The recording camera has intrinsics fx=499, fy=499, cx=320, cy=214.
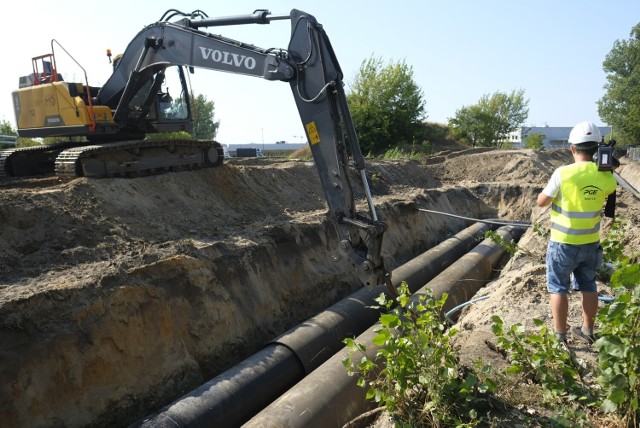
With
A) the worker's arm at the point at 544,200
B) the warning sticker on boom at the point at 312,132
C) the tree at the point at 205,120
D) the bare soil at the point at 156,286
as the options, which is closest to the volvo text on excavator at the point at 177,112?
the warning sticker on boom at the point at 312,132

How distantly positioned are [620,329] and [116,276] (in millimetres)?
5396

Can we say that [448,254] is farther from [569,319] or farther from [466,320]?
[569,319]

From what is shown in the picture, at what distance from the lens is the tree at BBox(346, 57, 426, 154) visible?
35.0 meters

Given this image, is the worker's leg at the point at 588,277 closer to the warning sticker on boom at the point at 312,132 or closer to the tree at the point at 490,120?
the warning sticker on boom at the point at 312,132

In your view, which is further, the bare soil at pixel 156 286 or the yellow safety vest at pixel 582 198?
the bare soil at pixel 156 286

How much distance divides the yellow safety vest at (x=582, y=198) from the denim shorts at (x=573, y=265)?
79mm

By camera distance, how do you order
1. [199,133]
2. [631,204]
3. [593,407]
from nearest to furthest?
[593,407]
[631,204]
[199,133]

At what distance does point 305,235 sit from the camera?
9.47 metres

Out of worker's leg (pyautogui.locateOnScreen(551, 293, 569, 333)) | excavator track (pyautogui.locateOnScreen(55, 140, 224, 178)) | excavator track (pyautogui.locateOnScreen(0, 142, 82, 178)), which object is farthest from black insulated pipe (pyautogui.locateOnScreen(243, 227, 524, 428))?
excavator track (pyautogui.locateOnScreen(0, 142, 82, 178))

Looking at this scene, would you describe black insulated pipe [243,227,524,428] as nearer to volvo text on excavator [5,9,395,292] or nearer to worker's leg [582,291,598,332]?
volvo text on excavator [5,9,395,292]

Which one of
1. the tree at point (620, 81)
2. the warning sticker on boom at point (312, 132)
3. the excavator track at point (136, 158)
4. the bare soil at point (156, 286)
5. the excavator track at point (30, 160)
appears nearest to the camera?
the bare soil at point (156, 286)

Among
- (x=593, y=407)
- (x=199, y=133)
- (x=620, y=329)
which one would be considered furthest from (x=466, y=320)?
(x=199, y=133)

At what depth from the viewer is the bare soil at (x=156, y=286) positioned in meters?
5.18

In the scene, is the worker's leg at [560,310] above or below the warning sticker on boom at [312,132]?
below
